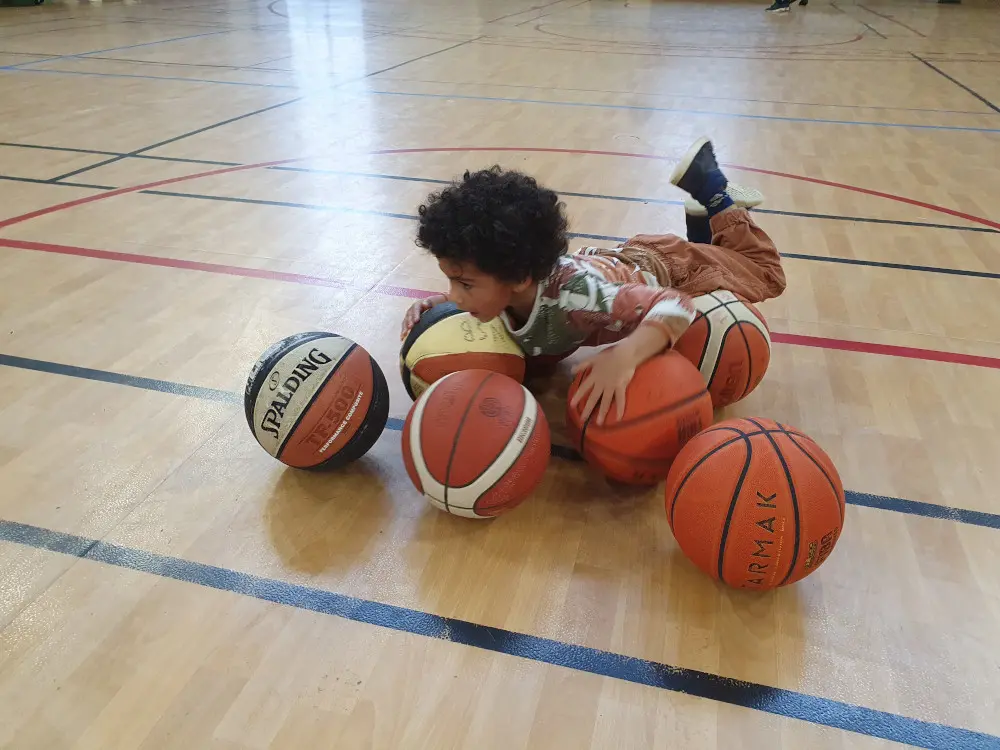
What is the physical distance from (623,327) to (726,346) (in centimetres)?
33

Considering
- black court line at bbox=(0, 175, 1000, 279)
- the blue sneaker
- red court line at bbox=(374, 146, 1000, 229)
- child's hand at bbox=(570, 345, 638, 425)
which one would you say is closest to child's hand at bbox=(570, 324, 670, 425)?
child's hand at bbox=(570, 345, 638, 425)

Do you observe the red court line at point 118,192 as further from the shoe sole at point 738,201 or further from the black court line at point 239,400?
the shoe sole at point 738,201

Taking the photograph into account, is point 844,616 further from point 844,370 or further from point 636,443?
point 844,370

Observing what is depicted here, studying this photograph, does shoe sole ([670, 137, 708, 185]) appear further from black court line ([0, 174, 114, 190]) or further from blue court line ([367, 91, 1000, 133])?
blue court line ([367, 91, 1000, 133])

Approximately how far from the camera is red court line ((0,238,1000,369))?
2.52 metres

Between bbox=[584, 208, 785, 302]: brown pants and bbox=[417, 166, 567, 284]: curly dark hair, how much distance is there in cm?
59

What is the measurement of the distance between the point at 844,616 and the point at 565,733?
66cm

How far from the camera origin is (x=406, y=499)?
1.91 m

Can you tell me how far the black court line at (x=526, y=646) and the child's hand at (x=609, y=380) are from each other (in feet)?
1.81

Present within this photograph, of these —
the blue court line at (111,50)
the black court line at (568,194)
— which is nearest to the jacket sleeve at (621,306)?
the black court line at (568,194)

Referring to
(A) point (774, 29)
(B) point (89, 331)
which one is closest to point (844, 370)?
(B) point (89, 331)

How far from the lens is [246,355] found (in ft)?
8.24

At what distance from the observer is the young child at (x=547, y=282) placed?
1768mm

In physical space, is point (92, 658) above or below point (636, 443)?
below
